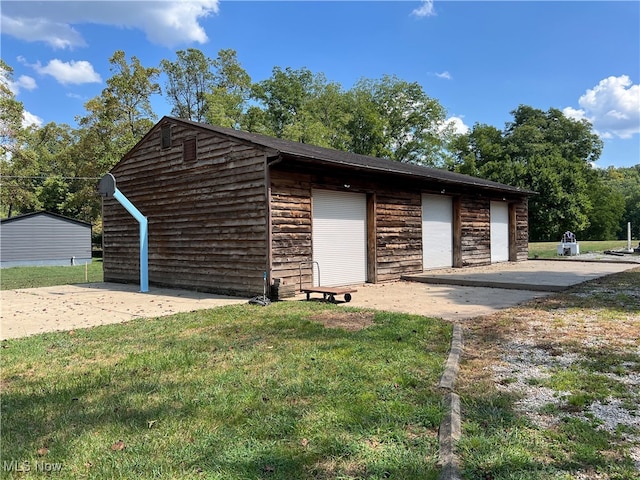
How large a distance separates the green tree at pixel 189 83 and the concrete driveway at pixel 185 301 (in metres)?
27.6

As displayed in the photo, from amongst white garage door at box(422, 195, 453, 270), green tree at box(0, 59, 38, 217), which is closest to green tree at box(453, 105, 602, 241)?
white garage door at box(422, 195, 453, 270)

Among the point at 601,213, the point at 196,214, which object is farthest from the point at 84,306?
the point at 601,213

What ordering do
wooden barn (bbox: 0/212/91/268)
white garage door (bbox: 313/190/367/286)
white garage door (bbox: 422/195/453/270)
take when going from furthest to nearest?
wooden barn (bbox: 0/212/91/268)
white garage door (bbox: 422/195/453/270)
white garage door (bbox: 313/190/367/286)

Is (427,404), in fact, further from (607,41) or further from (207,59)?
(207,59)

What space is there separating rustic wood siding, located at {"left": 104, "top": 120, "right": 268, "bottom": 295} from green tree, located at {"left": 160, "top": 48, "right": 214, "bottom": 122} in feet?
80.4

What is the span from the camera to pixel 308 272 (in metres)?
10.1

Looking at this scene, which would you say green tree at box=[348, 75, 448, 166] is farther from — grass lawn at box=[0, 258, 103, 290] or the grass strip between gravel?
the grass strip between gravel

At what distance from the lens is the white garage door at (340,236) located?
10633 mm

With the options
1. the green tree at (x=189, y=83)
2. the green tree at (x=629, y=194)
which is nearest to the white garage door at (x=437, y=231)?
the green tree at (x=189, y=83)

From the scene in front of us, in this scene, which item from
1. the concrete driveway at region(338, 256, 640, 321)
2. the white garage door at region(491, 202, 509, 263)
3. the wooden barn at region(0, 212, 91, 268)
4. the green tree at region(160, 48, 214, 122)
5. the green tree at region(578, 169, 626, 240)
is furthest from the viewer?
the green tree at region(578, 169, 626, 240)

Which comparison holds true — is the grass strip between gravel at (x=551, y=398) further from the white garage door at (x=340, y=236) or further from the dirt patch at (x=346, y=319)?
the white garage door at (x=340, y=236)

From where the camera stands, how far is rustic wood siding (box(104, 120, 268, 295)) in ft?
31.6

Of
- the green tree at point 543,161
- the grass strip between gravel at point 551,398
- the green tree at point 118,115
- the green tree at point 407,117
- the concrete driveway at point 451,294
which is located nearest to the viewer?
the grass strip between gravel at point 551,398

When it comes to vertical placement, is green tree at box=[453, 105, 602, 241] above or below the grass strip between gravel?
above
